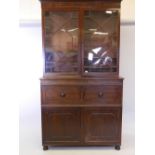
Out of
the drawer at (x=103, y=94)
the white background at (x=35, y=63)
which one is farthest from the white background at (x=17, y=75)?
the white background at (x=35, y=63)

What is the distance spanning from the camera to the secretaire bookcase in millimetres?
2984

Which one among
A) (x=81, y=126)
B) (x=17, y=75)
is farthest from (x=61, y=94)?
(x=17, y=75)

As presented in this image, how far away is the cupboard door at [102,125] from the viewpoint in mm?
3004

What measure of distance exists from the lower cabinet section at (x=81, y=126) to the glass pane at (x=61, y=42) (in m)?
0.56

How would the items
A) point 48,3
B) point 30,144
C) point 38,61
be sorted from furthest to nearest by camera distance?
point 38,61 → point 30,144 → point 48,3

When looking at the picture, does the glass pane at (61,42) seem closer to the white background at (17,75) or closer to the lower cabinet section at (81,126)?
the lower cabinet section at (81,126)

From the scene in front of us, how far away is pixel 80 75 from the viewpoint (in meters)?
3.04

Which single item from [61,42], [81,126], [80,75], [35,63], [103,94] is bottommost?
[81,126]

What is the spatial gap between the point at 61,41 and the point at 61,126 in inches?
43.3

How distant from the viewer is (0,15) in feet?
2.27

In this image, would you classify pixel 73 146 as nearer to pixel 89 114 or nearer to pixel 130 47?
pixel 89 114

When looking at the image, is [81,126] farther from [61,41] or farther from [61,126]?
[61,41]
